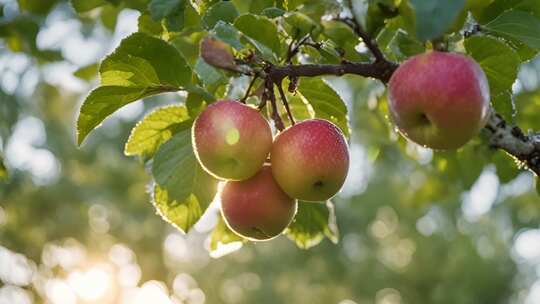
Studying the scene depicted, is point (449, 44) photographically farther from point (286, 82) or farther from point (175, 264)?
point (175, 264)

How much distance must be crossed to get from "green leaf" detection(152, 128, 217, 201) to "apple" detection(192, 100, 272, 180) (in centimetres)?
12

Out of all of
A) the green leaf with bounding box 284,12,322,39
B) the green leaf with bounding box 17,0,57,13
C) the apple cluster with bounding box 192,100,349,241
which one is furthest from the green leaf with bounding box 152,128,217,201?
the green leaf with bounding box 17,0,57,13

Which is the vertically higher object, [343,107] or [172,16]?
[172,16]

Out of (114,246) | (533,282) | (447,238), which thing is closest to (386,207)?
(447,238)

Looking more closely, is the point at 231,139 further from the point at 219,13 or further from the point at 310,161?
the point at 219,13

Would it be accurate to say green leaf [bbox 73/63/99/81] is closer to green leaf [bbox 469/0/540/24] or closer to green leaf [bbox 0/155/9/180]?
green leaf [bbox 0/155/9/180]

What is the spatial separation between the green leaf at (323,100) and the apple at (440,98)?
13.2 inches

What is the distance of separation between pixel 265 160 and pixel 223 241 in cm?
40

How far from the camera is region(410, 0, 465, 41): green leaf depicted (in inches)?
29.6

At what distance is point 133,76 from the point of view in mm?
1125

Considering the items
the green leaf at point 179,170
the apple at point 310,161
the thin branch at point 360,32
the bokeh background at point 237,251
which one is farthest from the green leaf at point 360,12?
the bokeh background at point 237,251

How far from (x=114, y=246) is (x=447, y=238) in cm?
568

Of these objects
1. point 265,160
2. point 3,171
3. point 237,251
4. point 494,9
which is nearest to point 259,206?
point 265,160

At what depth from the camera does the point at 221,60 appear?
37.7 inches
